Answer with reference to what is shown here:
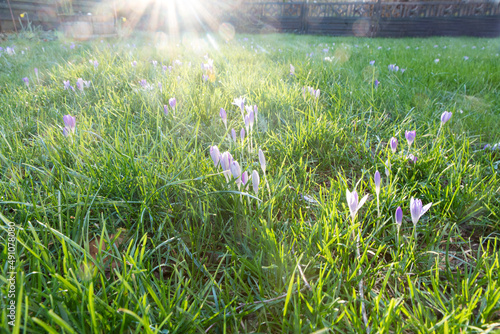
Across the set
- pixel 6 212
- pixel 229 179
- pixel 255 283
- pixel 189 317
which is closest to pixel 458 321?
pixel 255 283

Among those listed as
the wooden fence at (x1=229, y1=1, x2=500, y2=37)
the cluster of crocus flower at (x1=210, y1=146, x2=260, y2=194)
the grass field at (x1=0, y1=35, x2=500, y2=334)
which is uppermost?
the wooden fence at (x1=229, y1=1, x2=500, y2=37)

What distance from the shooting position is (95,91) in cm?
281

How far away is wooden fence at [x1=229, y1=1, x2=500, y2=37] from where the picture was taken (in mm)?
17016

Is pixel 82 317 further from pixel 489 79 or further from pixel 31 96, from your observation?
pixel 489 79

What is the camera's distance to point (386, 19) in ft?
56.5

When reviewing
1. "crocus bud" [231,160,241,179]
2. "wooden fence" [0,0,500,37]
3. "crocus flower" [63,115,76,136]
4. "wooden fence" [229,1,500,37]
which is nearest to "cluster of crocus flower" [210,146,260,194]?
"crocus bud" [231,160,241,179]

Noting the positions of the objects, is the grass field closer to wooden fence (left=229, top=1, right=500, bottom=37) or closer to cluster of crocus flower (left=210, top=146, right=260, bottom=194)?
cluster of crocus flower (left=210, top=146, right=260, bottom=194)

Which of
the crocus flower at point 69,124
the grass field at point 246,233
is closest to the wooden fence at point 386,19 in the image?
the grass field at point 246,233

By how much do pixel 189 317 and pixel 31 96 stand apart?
9.59 ft

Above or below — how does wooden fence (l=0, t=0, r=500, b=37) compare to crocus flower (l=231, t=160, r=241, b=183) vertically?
above

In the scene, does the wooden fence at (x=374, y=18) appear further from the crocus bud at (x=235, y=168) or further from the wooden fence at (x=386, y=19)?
the crocus bud at (x=235, y=168)

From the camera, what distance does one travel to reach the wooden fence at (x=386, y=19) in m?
17.0

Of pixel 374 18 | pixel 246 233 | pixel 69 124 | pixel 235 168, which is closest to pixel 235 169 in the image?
pixel 235 168

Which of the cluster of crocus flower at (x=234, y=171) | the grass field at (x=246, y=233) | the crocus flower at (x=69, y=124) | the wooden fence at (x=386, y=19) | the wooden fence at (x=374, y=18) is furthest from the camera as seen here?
the wooden fence at (x=386, y=19)
